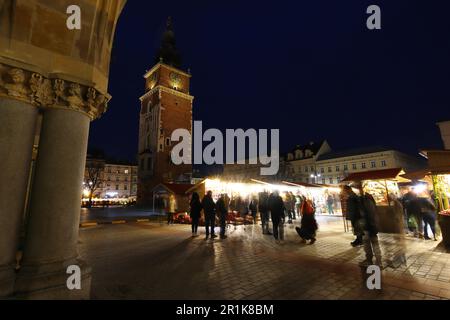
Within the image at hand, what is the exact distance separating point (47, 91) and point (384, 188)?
45.2 feet

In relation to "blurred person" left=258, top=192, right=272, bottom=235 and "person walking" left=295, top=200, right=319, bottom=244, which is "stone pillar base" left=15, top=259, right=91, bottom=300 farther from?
"blurred person" left=258, top=192, right=272, bottom=235

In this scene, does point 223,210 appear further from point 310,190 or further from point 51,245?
point 310,190

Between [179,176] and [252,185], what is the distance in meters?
25.8

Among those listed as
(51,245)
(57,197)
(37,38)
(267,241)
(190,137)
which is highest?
(190,137)

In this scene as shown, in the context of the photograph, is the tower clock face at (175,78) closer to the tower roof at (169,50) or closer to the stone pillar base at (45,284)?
the tower roof at (169,50)

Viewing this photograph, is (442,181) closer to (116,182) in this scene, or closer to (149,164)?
(149,164)

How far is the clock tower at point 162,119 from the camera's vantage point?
131 feet

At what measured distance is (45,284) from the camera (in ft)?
10.1

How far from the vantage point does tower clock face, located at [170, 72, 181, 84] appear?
1764 inches

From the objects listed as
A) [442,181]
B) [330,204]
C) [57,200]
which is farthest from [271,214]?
[330,204]

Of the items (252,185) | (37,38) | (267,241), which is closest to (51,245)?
(37,38)

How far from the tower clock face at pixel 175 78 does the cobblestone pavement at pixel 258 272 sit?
41.7 m

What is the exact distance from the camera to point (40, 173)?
3365 mm

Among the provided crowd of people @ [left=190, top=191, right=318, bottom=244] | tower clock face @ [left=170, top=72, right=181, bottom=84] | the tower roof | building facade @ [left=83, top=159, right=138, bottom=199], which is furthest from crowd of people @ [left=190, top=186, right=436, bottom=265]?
building facade @ [left=83, top=159, right=138, bottom=199]
